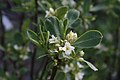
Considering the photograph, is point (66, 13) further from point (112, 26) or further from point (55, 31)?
point (112, 26)

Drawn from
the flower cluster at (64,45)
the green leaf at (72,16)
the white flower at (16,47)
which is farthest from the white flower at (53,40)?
the white flower at (16,47)

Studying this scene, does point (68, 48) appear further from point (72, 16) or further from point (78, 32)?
point (78, 32)

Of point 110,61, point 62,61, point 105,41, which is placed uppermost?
point 62,61

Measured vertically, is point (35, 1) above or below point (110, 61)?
above

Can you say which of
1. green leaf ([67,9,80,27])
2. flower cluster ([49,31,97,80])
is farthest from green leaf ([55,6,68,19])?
Result: flower cluster ([49,31,97,80])

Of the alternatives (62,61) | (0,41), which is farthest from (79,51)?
(0,41)

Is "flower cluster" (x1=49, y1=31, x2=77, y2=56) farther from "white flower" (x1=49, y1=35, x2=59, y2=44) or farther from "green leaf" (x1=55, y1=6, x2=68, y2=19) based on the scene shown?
"green leaf" (x1=55, y1=6, x2=68, y2=19)

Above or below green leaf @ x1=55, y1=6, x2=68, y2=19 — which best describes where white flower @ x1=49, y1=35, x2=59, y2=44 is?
below
